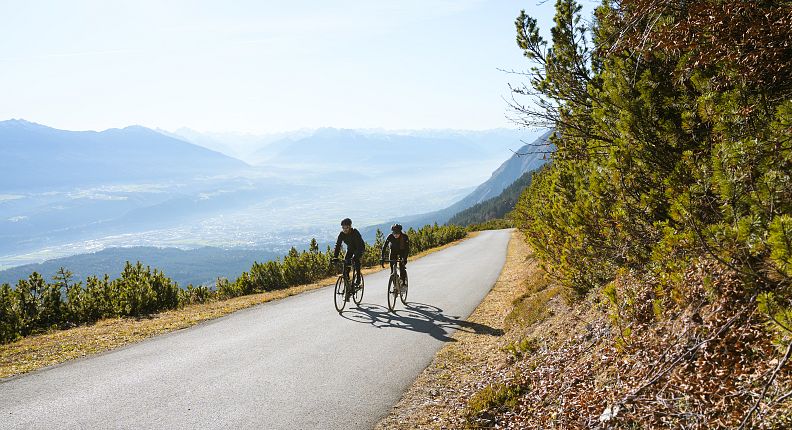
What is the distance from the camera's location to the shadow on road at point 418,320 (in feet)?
38.2

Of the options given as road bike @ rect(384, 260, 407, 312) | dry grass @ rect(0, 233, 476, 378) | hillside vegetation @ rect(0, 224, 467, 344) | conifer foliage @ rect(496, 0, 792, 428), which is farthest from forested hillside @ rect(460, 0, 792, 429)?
hillside vegetation @ rect(0, 224, 467, 344)

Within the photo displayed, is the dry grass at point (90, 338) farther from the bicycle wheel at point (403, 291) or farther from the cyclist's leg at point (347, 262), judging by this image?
the bicycle wheel at point (403, 291)

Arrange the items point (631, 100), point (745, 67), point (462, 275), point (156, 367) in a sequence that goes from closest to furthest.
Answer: point (745, 67)
point (631, 100)
point (156, 367)
point (462, 275)

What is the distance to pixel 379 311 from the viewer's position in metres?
13.7

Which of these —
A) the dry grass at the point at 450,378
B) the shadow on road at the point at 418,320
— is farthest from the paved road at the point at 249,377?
the dry grass at the point at 450,378

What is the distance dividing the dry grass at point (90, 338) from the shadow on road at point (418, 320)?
4218 millimetres

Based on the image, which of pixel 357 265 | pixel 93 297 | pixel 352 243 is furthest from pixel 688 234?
pixel 93 297

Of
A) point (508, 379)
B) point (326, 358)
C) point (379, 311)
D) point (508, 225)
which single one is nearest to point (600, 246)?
point (508, 379)

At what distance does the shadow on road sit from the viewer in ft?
38.2

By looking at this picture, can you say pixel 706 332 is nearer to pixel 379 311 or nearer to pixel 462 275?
pixel 379 311

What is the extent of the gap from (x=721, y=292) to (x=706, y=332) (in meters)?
0.42

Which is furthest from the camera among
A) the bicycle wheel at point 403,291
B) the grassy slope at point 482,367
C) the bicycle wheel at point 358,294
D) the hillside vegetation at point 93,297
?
the bicycle wheel at point 403,291

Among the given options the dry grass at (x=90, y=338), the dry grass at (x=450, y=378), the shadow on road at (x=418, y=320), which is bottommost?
the dry grass at (x=450, y=378)

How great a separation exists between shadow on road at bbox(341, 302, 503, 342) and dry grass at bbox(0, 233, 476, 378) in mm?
4218
